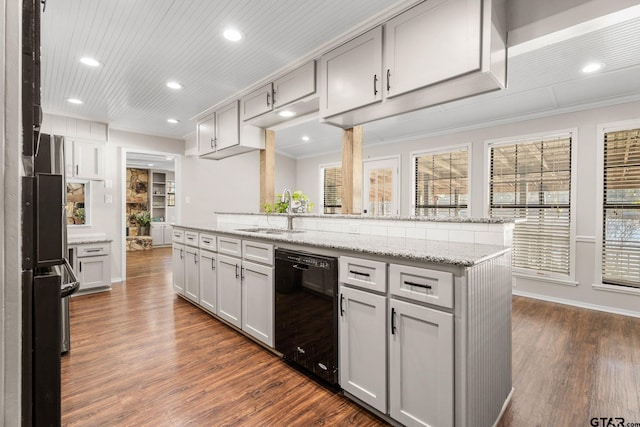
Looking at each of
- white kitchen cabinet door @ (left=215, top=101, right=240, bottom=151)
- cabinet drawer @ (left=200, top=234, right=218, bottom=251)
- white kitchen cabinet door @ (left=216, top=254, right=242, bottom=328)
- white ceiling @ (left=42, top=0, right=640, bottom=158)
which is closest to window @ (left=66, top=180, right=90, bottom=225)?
white ceiling @ (left=42, top=0, right=640, bottom=158)

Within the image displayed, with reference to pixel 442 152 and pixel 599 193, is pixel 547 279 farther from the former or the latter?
pixel 442 152

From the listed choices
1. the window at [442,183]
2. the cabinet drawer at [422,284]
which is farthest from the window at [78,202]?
the window at [442,183]

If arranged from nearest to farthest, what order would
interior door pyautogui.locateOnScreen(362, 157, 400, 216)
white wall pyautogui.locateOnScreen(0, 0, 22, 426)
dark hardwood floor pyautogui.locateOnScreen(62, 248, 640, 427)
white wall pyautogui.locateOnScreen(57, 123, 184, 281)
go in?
white wall pyautogui.locateOnScreen(0, 0, 22, 426)
dark hardwood floor pyautogui.locateOnScreen(62, 248, 640, 427)
white wall pyautogui.locateOnScreen(57, 123, 184, 281)
interior door pyautogui.locateOnScreen(362, 157, 400, 216)

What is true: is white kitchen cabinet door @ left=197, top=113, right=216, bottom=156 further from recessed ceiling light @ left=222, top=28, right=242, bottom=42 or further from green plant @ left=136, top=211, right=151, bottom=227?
green plant @ left=136, top=211, right=151, bottom=227

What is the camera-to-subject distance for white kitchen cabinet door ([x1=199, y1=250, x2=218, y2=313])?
3.22 m

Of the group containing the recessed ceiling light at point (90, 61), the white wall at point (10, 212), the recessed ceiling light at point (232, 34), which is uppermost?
the recessed ceiling light at point (232, 34)

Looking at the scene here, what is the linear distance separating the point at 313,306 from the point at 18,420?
1.68 metres

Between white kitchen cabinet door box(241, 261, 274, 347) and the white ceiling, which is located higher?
the white ceiling

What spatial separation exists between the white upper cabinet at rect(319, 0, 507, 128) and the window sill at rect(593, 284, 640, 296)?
10.4 feet

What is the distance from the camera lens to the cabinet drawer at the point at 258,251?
2.48 metres

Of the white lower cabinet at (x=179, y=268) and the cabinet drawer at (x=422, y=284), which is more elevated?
the cabinet drawer at (x=422, y=284)

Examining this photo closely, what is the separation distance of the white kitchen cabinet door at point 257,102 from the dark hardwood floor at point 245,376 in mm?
2261

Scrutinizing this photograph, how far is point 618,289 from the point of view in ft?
11.5

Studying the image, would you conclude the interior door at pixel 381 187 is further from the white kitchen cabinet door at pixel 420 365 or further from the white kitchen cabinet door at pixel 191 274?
the white kitchen cabinet door at pixel 420 365
